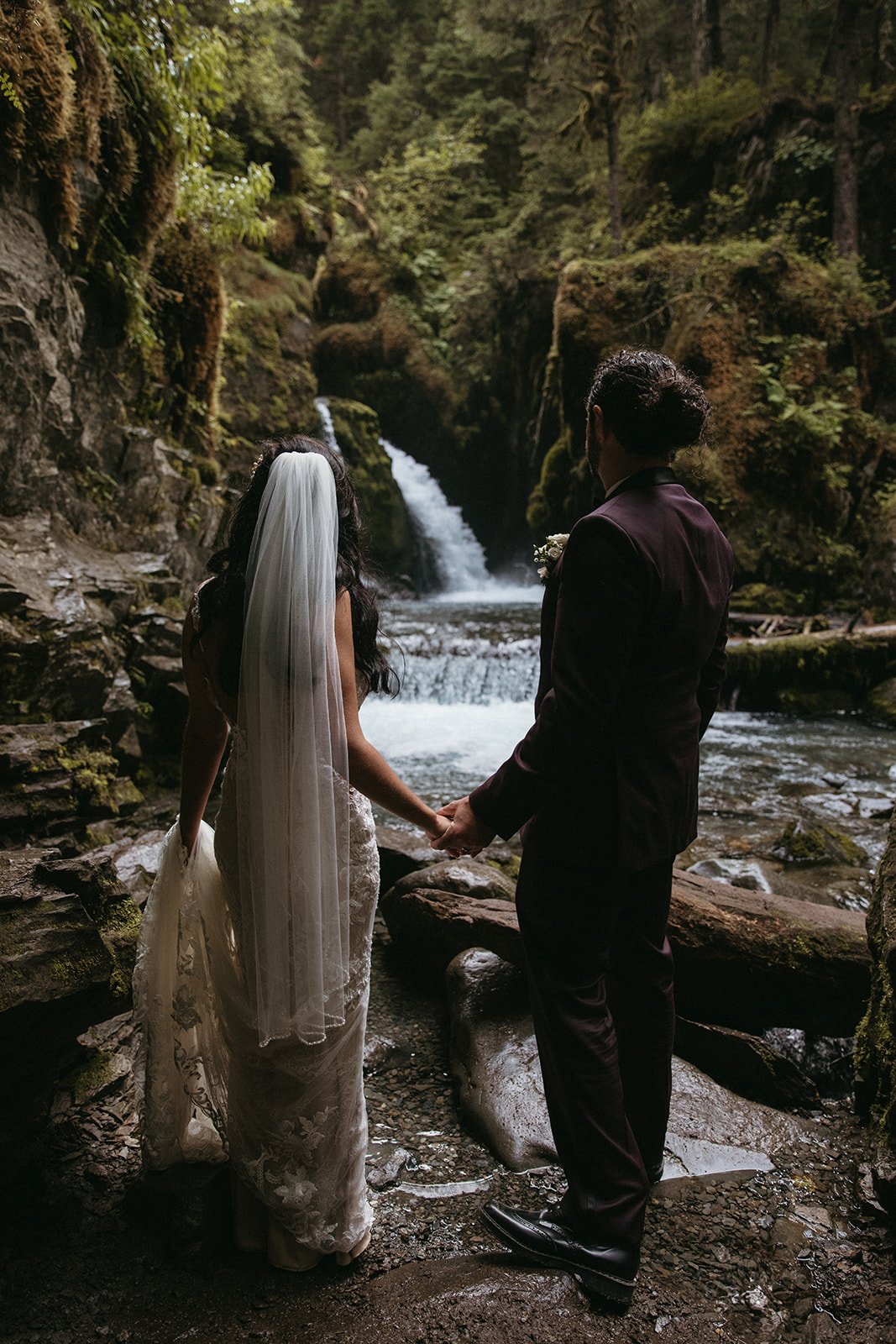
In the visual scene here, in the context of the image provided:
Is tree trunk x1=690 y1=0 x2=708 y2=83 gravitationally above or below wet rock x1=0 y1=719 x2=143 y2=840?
above

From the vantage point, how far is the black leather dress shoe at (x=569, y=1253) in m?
1.92

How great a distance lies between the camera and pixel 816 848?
5.46 metres

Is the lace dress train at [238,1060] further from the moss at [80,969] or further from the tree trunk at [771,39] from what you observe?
the tree trunk at [771,39]

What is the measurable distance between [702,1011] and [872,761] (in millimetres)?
6078

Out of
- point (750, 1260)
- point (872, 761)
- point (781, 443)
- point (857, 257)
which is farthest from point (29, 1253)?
point (857, 257)

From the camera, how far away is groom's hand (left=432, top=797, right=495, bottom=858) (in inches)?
87.4

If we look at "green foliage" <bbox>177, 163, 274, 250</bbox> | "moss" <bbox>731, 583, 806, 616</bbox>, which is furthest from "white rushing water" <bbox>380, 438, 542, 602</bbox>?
"green foliage" <bbox>177, 163, 274, 250</bbox>

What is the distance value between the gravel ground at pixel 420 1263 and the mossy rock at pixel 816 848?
3137 mm

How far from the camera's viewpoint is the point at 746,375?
13.2m

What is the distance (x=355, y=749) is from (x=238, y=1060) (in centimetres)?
93

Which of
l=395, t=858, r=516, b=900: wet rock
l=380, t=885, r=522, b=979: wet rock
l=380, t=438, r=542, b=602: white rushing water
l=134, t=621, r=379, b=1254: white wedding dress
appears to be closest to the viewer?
l=134, t=621, r=379, b=1254: white wedding dress

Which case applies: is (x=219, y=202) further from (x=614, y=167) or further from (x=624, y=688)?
(x=614, y=167)

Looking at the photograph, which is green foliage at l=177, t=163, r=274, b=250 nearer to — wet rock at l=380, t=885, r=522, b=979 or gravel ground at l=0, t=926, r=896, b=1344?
wet rock at l=380, t=885, r=522, b=979

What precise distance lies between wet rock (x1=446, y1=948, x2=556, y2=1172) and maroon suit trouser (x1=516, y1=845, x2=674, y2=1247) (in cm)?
47
